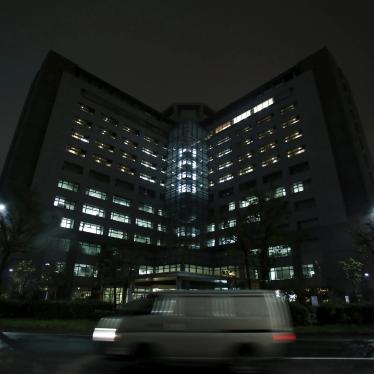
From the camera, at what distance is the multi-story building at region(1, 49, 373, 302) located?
2124 inches

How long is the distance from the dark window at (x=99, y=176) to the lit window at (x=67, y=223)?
478 inches

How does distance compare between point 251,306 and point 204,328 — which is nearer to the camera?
point 204,328

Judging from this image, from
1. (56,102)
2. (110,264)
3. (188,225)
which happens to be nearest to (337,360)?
(110,264)

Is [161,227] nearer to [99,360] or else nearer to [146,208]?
[146,208]

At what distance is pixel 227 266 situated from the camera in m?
62.4

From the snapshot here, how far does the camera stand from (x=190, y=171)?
3009 inches

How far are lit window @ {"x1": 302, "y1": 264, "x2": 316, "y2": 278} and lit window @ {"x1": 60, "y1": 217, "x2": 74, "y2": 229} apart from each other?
153 feet

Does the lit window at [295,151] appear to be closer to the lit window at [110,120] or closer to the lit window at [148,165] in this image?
the lit window at [148,165]

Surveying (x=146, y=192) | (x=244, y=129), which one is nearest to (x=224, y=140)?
(x=244, y=129)

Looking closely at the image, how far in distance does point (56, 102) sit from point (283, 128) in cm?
5418

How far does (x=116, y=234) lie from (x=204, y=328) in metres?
60.9

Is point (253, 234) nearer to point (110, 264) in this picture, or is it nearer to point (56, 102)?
point (110, 264)

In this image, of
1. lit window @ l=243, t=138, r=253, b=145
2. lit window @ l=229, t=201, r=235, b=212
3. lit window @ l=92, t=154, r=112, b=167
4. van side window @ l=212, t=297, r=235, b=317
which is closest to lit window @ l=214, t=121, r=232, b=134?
lit window @ l=243, t=138, r=253, b=145

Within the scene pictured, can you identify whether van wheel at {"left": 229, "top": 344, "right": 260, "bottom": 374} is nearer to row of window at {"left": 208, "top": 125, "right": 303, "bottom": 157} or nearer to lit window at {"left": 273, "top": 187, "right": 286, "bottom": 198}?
lit window at {"left": 273, "top": 187, "right": 286, "bottom": 198}
